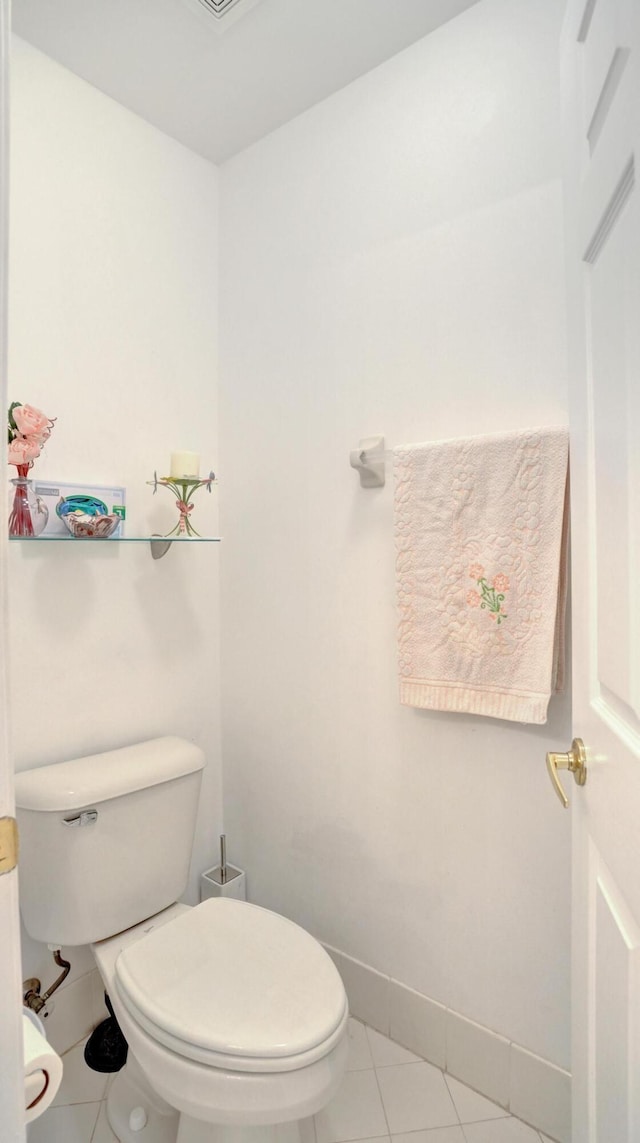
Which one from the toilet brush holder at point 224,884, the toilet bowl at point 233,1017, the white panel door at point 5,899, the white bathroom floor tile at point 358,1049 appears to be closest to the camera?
the white panel door at point 5,899

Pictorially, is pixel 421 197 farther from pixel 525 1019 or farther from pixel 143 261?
pixel 525 1019

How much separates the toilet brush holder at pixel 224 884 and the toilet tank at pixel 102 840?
11.6 inches

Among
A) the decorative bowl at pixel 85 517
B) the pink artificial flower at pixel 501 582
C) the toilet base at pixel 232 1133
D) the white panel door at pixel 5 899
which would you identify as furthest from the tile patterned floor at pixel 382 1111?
the decorative bowl at pixel 85 517

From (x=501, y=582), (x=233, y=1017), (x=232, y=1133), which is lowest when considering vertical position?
(x=232, y=1133)

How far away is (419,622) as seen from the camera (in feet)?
4.27

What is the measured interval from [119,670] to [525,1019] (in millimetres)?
1204

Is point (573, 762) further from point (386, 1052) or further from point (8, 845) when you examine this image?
point (386, 1052)

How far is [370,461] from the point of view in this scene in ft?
4.61

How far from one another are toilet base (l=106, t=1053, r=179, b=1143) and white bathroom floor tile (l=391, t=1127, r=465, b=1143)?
46 centimetres

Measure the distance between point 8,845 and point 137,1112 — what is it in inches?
44.2

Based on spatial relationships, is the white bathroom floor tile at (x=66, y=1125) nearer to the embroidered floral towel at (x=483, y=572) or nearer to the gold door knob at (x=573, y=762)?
the embroidered floral towel at (x=483, y=572)

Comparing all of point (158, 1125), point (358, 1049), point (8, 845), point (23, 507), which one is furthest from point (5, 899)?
point (358, 1049)

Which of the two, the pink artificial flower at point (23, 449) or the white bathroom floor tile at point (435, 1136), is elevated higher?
the pink artificial flower at point (23, 449)

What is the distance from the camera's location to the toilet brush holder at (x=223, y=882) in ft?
5.60
